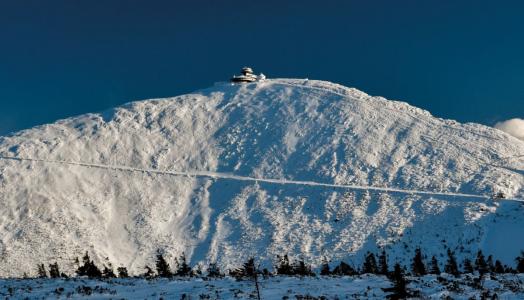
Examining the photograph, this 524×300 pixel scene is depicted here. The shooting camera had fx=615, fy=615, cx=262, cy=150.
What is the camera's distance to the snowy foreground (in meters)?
33.9

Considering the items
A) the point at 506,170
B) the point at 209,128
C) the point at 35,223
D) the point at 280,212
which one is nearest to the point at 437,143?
the point at 506,170

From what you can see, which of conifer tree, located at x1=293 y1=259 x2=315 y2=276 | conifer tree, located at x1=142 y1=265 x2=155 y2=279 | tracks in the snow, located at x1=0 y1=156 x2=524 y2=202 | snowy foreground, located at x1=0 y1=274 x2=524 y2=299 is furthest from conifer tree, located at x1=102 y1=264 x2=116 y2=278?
tracks in the snow, located at x1=0 y1=156 x2=524 y2=202

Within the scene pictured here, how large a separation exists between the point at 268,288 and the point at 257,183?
97.2m

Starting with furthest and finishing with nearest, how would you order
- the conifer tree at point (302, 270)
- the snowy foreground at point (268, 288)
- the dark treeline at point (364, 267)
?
the dark treeline at point (364, 267) < the conifer tree at point (302, 270) < the snowy foreground at point (268, 288)

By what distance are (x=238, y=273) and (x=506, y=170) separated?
337 ft

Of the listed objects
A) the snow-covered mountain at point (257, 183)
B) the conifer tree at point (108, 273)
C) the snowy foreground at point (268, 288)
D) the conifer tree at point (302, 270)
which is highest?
the snow-covered mountain at point (257, 183)

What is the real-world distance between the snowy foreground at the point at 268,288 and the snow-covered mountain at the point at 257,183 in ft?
195

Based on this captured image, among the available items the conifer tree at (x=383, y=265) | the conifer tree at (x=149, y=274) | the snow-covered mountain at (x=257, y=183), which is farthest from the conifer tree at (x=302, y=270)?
the snow-covered mountain at (x=257, y=183)

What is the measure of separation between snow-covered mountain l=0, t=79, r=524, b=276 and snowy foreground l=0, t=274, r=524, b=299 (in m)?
59.4

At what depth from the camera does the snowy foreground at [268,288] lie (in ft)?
111

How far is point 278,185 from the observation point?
13238 centimetres

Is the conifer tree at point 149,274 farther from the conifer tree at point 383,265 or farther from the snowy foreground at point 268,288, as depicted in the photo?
the conifer tree at point 383,265

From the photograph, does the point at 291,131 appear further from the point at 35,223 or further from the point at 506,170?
the point at 35,223

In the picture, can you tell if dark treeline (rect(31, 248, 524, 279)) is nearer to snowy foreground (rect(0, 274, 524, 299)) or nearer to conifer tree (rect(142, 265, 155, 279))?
conifer tree (rect(142, 265, 155, 279))
